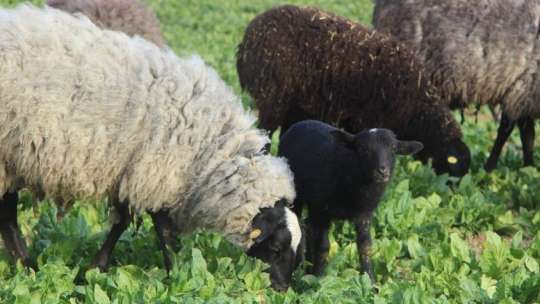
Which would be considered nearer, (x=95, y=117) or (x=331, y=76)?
(x=95, y=117)

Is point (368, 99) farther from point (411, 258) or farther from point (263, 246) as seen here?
point (263, 246)

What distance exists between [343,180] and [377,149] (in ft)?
1.37

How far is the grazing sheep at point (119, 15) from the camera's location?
9.52 metres

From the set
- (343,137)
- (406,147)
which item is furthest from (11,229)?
(406,147)

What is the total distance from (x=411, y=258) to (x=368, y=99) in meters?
2.34

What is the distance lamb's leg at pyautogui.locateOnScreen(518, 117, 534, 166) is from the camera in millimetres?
10234

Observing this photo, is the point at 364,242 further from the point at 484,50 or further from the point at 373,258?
the point at 484,50

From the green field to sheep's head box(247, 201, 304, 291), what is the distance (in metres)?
0.12

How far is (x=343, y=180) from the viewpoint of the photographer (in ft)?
21.1

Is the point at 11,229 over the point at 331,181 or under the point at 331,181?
under

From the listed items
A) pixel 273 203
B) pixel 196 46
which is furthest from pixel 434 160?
pixel 196 46

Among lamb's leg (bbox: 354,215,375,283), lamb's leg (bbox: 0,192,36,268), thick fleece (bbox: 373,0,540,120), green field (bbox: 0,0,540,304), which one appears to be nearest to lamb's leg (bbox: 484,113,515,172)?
thick fleece (bbox: 373,0,540,120)

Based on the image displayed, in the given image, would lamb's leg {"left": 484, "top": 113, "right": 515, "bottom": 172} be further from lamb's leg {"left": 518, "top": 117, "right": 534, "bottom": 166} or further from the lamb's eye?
the lamb's eye

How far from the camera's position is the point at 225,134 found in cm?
605
